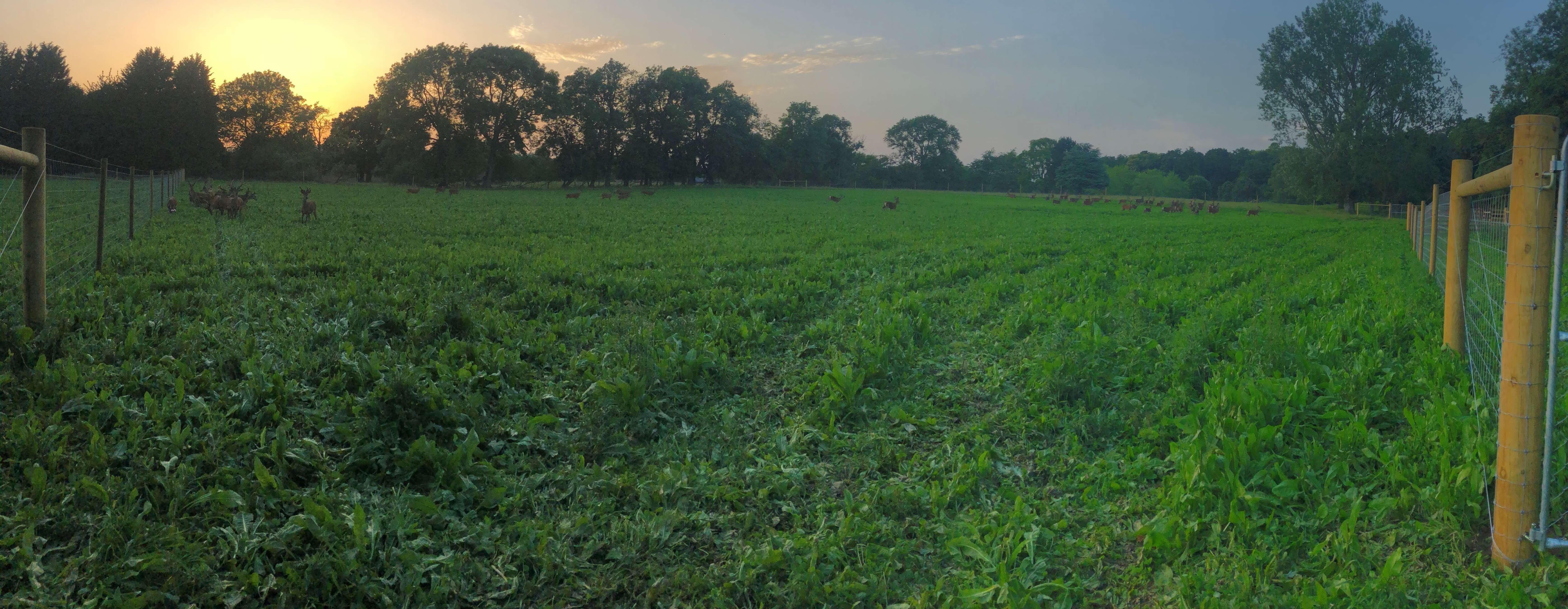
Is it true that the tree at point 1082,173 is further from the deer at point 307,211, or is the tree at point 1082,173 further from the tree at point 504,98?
the deer at point 307,211

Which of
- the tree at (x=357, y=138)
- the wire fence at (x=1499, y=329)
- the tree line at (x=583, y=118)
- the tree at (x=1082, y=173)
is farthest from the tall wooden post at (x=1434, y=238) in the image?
the tree at (x=1082, y=173)

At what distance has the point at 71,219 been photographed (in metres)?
13.0

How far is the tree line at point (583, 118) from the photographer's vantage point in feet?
168

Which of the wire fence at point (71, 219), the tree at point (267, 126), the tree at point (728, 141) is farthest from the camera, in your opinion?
the tree at point (728, 141)

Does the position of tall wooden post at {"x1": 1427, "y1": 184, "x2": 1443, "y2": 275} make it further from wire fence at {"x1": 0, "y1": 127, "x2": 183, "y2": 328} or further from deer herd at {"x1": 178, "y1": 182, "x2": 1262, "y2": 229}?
deer herd at {"x1": 178, "y1": 182, "x2": 1262, "y2": 229}

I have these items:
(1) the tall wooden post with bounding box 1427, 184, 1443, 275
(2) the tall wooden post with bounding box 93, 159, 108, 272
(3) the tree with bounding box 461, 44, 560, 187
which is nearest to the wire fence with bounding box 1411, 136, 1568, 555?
(1) the tall wooden post with bounding box 1427, 184, 1443, 275

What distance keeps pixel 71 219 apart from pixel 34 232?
29.4 ft

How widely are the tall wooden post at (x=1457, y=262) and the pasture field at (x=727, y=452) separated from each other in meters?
0.20

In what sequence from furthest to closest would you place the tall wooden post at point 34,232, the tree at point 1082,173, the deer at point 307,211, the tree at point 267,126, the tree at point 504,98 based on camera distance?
the tree at point 1082,173 → the tree at point 267,126 → the tree at point 504,98 → the deer at point 307,211 → the tall wooden post at point 34,232

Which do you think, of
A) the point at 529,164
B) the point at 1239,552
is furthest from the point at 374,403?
the point at 529,164

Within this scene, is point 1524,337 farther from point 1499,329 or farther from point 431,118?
point 431,118

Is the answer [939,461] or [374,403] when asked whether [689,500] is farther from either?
[374,403]

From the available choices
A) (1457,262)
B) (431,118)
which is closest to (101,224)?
(1457,262)

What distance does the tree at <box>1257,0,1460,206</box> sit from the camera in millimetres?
51250
